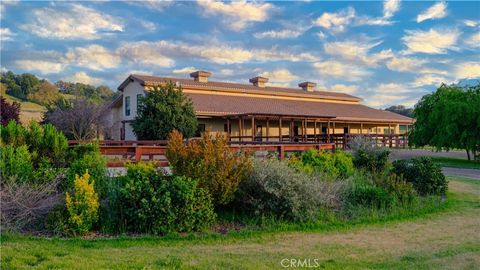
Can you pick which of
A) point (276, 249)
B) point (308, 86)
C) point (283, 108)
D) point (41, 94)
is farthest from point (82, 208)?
point (41, 94)

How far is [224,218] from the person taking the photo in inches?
330

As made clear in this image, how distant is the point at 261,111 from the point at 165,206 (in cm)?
2552

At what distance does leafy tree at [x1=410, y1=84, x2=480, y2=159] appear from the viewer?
2231 centimetres

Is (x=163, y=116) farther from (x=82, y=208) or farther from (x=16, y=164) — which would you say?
(x=82, y=208)

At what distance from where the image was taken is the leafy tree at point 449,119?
22312 mm

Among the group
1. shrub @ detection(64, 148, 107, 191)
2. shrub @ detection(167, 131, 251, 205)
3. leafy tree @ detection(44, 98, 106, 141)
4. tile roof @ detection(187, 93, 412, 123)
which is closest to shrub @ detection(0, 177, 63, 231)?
shrub @ detection(64, 148, 107, 191)

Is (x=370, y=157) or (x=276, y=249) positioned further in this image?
(x=370, y=157)

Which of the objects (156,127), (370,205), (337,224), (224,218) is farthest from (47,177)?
(156,127)

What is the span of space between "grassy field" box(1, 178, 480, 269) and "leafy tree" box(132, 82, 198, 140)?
1796 centimetres

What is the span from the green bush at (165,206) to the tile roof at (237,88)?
22.5 meters

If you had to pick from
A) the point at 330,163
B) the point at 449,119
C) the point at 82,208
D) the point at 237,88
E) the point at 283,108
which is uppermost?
the point at 237,88

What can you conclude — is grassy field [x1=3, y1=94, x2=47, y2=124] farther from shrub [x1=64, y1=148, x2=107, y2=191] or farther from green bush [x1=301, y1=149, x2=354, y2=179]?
shrub [x1=64, y1=148, x2=107, y2=191]

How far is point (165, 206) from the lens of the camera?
7406 millimetres

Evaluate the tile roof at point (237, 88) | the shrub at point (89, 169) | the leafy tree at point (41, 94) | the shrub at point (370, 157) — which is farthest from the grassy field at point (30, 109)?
the shrub at point (89, 169)
